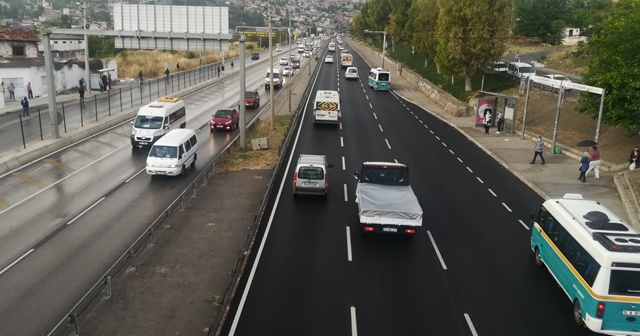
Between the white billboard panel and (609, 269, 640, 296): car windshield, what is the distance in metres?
33.6

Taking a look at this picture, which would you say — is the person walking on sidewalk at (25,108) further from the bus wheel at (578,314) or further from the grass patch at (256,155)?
the bus wheel at (578,314)

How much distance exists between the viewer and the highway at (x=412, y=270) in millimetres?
13469

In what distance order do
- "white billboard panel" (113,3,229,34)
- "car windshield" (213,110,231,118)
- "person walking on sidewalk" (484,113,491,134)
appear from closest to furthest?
1. "car windshield" (213,110,231,118)
2. "person walking on sidewalk" (484,113,491,134)
3. "white billboard panel" (113,3,229,34)

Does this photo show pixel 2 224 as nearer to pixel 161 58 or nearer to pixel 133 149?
pixel 133 149

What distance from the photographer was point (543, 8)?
96.5 m

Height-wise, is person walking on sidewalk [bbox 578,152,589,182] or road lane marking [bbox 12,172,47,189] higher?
person walking on sidewalk [bbox 578,152,589,182]

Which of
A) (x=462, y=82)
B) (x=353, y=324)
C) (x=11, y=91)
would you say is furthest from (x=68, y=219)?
(x=462, y=82)

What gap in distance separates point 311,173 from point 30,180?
14109 millimetres

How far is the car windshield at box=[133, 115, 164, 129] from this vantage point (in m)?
32.5

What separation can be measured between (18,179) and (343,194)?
16.1 m

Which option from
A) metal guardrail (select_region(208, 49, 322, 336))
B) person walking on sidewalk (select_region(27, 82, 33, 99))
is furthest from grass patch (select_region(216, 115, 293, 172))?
person walking on sidewalk (select_region(27, 82, 33, 99))

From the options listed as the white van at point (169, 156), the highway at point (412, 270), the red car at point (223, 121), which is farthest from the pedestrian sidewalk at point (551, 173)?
the red car at point (223, 121)

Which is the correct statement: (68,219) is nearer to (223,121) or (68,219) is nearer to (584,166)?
(223,121)

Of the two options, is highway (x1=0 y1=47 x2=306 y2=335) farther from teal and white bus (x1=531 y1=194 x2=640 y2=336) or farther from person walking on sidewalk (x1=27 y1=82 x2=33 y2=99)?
person walking on sidewalk (x1=27 y1=82 x2=33 y2=99)
